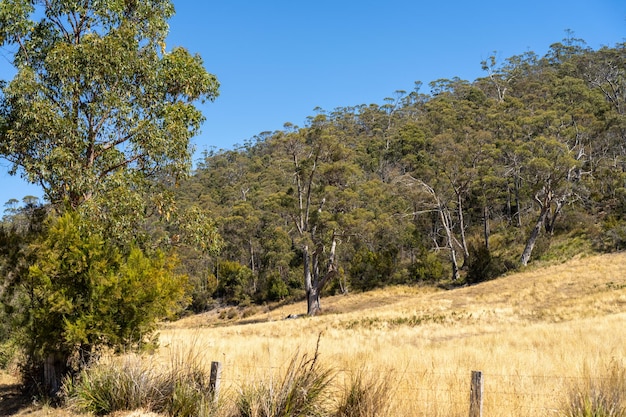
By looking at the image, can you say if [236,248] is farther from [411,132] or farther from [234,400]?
[234,400]

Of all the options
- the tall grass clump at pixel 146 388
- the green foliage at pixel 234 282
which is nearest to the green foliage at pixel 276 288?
the green foliage at pixel 234 282

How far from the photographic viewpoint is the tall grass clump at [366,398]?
586 centimetres

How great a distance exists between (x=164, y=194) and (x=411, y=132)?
57.5 m

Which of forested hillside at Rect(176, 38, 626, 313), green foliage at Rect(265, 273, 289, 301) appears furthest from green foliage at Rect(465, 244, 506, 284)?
green foliage at Rect(265, 273, 289, 301)

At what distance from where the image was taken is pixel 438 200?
41.0 m

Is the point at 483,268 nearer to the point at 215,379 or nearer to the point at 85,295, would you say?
the point at 85,295

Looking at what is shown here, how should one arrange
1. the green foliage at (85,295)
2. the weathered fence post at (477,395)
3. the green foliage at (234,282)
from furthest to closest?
the green foliage at (234,282)
the green foliage at (85,295)
the weathered fence post at (477,395)

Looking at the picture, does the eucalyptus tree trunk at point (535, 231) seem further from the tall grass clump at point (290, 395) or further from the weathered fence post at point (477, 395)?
the tall grass clump at point (290, 395)

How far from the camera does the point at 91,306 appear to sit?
898 cm

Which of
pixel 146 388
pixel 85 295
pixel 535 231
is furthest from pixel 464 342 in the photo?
pixel 535 231

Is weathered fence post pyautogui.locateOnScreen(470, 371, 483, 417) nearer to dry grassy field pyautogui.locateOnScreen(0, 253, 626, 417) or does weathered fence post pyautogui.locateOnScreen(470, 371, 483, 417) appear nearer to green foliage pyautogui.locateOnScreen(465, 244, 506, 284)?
dry grassy field pyautogui.locateOnScreen(0, 253, 626, 417)

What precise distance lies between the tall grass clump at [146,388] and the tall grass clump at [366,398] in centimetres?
190

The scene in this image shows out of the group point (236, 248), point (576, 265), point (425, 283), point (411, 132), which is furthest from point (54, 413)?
point (411, 132)

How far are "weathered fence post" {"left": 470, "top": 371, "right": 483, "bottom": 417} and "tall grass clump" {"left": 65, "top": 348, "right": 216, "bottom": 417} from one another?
342cm
